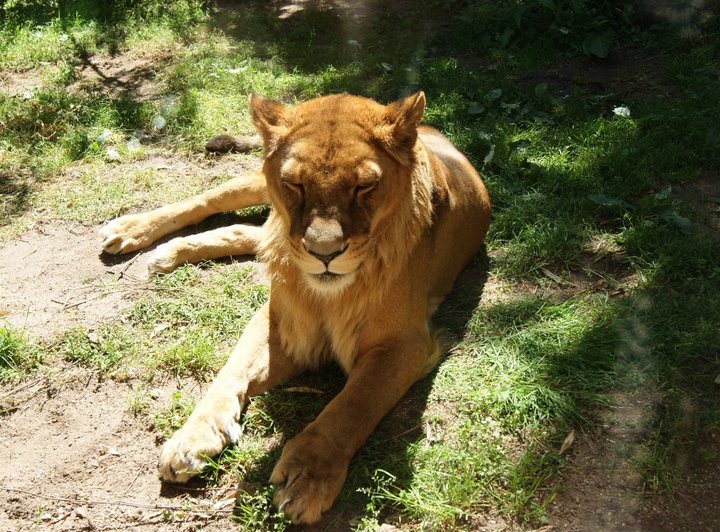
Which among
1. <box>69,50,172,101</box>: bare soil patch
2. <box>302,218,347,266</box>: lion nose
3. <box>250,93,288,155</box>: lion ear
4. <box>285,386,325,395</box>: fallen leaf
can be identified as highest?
<box>250,93,288,155</box>: lion ear

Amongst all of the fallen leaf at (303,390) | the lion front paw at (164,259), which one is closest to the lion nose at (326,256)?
the fallen leaf at (303,390)

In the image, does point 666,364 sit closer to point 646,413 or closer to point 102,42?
point 646,413

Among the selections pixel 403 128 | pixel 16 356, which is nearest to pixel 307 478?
pixel 403 128

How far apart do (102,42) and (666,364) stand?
7210 millimetres

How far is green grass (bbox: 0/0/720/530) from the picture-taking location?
3096 mm

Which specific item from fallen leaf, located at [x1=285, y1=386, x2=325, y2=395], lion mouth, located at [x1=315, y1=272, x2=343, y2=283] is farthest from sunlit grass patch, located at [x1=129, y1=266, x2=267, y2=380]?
lion mouth, located at [x1=315, y1=272, x2=343, y2=283]

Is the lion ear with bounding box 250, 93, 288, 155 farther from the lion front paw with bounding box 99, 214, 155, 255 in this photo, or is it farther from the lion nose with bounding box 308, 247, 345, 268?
the lion front paw with bounding box 99, 214, 155, 255

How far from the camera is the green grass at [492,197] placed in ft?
10.2

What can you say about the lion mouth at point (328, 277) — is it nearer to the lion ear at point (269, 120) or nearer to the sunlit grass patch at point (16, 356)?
the lion ear at point (269, 120)

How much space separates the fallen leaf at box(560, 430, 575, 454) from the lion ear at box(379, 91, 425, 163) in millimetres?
1443

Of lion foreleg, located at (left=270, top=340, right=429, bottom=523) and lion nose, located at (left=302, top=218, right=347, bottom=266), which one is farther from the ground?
lion nose, located at (left=302, top=218, right=347, bottom=266)

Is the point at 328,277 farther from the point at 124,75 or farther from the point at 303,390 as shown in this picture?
the point at 124,75

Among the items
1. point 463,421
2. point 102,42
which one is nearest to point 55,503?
point 463,421

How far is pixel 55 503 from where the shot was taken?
3020 millimetres
